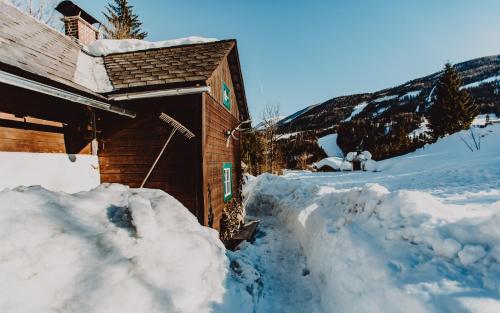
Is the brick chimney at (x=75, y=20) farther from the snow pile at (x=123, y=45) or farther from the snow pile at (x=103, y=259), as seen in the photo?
the snow pile at (x=103, y=259)

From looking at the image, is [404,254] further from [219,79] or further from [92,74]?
[92,74]

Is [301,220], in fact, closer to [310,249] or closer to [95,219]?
[310,249]

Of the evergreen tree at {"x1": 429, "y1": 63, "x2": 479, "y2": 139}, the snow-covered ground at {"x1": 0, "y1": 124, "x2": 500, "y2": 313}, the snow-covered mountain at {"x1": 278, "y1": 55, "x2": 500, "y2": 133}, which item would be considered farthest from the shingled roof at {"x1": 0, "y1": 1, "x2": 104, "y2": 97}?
the snow-covered mountain at {"x1": 278, "y1": 55, "x2": 500, "y2": 133}

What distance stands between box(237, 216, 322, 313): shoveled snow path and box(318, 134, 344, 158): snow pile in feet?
132

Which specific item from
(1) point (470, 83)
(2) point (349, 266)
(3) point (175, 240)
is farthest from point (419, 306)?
(1) point (470, 83)

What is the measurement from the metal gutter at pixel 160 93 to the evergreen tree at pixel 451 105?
106ft

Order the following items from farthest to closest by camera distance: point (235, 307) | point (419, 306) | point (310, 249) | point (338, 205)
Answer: point (338, 205) → point (310, 249) → point (235, 307) → point (419, 306)

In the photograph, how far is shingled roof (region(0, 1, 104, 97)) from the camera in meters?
4.77

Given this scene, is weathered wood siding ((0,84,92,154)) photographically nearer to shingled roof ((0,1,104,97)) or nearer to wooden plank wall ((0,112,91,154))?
wooden plank wall ((0,112,91,154))

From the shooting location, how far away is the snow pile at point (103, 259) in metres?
2.56

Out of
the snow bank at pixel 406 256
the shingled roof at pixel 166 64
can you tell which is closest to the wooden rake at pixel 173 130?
the shingled roof at pixel 166 64

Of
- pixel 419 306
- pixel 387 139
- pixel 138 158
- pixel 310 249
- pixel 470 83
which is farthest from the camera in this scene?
pixel 470 83

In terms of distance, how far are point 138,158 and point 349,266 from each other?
20.1 feet

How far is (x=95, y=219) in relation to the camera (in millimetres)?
3725
